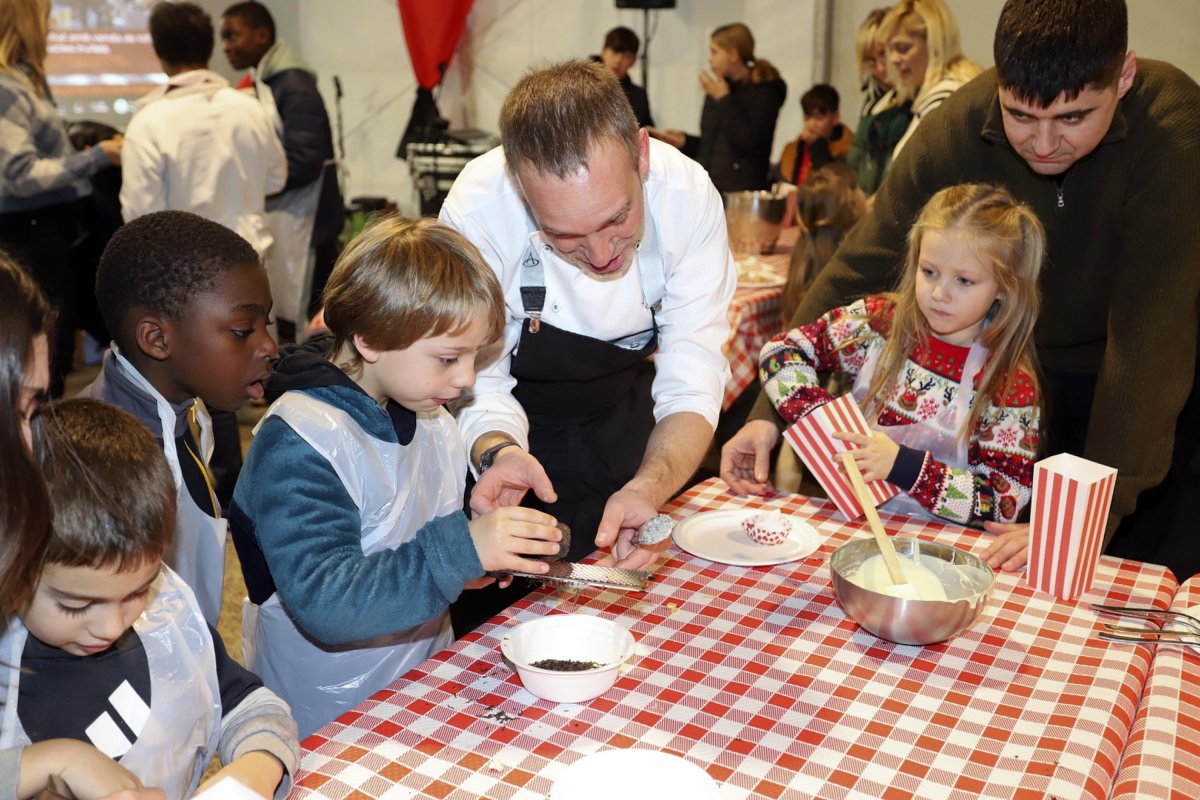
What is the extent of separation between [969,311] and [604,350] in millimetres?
774

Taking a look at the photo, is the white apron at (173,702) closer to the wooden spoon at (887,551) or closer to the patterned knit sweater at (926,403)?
the wooden spoon at (887,551)

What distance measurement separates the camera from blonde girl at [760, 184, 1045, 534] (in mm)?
2080

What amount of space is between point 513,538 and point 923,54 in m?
4.04

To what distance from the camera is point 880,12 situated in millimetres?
5570

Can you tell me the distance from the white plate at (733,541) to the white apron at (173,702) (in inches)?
31.1

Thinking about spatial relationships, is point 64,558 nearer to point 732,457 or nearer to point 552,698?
point 552,698

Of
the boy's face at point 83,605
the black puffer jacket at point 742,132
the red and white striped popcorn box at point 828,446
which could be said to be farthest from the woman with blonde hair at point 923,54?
the boy's face at point 83,605

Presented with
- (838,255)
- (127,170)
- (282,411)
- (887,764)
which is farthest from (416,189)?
(887,764)

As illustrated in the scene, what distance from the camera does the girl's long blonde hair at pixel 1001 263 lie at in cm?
220

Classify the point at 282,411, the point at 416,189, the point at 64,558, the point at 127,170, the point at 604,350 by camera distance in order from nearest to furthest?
the point at 64,558 < the point at 282,411 < the point at 604,350 < the point at 127,170 < the point at 416,189

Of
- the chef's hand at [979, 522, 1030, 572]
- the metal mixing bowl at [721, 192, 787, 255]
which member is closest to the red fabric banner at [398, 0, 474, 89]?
the metal mixing bowl at [721, 192, 787, 255]

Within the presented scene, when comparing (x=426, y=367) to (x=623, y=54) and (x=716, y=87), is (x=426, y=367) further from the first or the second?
(x=623, y=54)

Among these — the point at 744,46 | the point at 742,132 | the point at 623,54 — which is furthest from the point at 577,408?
the point at 623,54

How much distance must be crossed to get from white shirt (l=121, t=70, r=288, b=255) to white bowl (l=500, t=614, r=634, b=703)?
3.43 m
